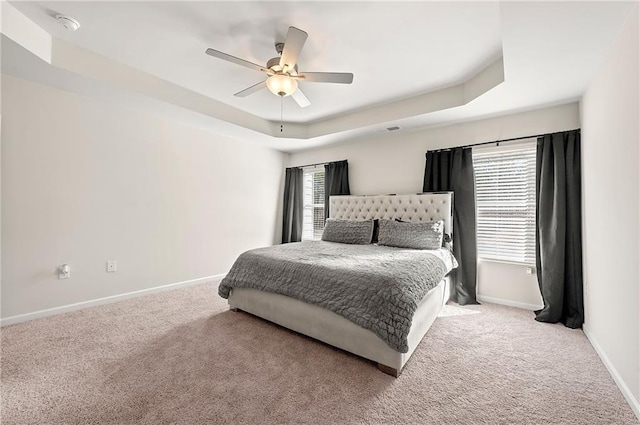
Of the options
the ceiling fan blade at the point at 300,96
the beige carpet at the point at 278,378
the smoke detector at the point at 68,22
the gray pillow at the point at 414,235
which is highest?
the smoke detector at the point at 68,22

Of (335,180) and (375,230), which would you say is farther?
(335,180)

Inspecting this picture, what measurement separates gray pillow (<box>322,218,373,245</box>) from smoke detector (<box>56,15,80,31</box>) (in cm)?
334

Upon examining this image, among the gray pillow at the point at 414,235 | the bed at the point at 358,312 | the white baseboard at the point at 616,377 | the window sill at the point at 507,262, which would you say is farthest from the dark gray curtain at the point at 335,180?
the white baseboard at the point at 616,377

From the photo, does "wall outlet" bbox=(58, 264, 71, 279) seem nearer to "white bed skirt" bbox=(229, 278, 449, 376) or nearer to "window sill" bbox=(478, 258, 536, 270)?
"white bed skirt" bbox=(229, 278, 449, 376)

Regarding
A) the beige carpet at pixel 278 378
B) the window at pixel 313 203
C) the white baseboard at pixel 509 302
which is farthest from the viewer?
the window at pixel 313 203

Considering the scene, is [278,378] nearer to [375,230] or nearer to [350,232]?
[350,232]

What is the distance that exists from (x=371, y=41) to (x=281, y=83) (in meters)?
0.86

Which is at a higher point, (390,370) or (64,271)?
(64,271)

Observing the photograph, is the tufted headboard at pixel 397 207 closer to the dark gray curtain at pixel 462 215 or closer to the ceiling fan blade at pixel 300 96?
the dark gray curtain at pixel 462 215

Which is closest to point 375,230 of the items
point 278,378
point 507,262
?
point 507,262

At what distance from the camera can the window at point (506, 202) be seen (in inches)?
126

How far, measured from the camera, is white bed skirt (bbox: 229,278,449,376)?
192 centimetres

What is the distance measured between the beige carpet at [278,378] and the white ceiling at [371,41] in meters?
2.38

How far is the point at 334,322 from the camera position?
213 centimetres
